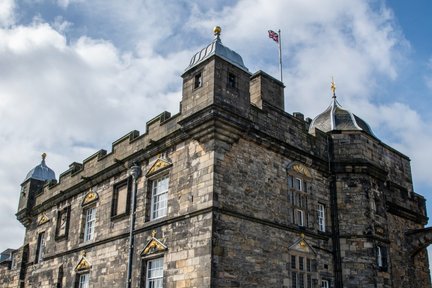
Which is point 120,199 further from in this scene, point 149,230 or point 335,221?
point 335,221

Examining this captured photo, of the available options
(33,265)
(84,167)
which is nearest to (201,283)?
(84,167)

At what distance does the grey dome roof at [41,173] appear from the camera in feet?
98.4

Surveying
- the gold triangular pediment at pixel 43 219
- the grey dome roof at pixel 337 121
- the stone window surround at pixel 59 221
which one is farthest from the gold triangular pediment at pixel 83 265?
the grey dome roof at pixel 337 121

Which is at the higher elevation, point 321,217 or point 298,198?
point 298,198

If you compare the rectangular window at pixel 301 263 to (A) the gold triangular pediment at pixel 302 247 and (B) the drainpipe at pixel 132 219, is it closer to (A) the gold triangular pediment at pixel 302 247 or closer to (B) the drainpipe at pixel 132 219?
(A) the gold triangular pediment at pixel 302 247

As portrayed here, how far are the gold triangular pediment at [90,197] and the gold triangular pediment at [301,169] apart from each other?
899 centimetres

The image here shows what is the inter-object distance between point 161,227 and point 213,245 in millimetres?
3014

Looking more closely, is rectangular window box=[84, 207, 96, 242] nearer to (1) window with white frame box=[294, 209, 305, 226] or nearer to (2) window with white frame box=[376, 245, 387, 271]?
(1) window with white frame box=[294, 209, 305, 226]

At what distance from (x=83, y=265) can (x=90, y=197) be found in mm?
3083

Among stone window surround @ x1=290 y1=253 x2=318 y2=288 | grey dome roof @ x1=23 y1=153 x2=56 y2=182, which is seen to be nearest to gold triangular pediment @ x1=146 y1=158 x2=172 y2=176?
stone window surround @ x1=290 y1=253 x2=318 y2=288

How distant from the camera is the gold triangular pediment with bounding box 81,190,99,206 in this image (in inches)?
878

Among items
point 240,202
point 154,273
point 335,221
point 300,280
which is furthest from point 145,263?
point 335,221

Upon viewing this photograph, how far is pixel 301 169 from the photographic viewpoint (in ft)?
63.3

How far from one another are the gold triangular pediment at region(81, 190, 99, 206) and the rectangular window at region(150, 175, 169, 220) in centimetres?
443
